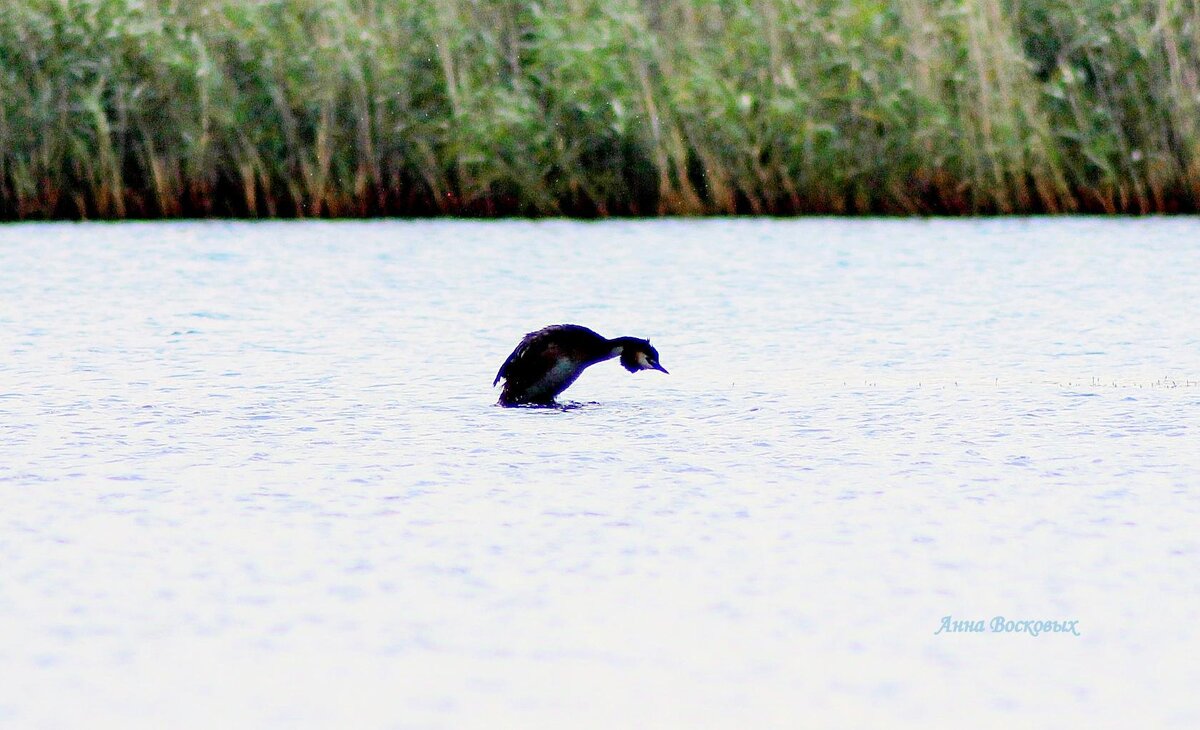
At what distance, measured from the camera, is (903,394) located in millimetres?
5430

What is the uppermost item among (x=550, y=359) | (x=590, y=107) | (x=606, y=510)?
(x=590, y=107)

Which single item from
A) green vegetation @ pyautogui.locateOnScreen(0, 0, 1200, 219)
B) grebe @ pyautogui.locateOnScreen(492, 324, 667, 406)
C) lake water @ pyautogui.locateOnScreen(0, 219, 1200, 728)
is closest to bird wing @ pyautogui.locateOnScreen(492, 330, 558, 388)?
grebe @ pyautogui.locateOnScreen(492, 324, 667, 406)

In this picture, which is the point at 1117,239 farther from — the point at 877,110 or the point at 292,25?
the point at 292,25

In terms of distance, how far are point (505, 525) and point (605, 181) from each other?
7644 millimetres

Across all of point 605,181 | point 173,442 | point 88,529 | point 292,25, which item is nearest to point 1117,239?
point 605,181

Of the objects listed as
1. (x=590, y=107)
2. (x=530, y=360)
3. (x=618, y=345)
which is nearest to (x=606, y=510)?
(x=530, y=360)

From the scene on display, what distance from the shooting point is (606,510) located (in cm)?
379

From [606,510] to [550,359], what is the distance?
1406mm

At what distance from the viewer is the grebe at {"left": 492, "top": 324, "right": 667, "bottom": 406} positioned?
515 centimetres

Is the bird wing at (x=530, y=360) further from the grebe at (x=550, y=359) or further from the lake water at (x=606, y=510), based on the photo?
the lake water at (x=606, y=510)

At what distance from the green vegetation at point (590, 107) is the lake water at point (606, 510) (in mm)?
2810

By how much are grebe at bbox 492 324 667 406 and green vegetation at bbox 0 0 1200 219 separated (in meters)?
5.74

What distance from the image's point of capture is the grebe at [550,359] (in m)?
5.15

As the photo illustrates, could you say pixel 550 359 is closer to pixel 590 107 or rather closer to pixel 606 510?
pixel 606 510
